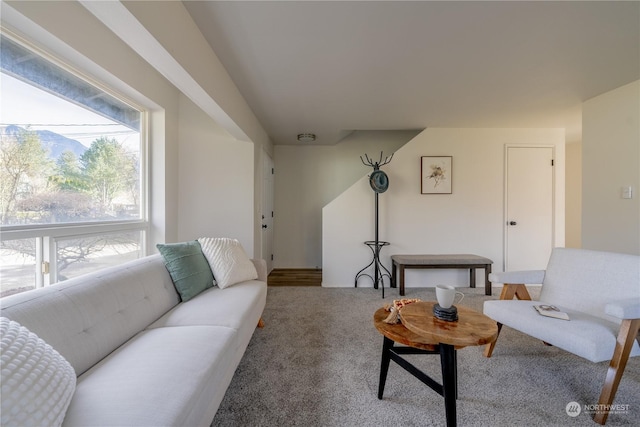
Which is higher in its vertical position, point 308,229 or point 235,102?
point 235,102

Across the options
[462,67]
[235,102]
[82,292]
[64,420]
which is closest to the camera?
[64,420]

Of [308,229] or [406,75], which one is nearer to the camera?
[406,75]

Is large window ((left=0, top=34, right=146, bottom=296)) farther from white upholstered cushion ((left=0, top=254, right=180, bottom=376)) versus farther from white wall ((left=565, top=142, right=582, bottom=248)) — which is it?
white wall ((left=565, top=142, right=582, bottom=248))

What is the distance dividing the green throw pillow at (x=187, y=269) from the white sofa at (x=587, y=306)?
2.19 meters

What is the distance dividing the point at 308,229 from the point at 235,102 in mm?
2802

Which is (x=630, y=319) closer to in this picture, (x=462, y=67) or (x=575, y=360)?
(x=575, y=360)

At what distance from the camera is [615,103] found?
258cm

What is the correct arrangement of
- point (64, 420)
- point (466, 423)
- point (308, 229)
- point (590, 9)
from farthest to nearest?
point (308, 229), point (590, 9), point (466, 423), point (64, 420)

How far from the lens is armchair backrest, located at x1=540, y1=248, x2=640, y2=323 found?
1704mm

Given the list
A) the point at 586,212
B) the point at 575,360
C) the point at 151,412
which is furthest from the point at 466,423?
the point at 586,212

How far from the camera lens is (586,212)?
111 inches

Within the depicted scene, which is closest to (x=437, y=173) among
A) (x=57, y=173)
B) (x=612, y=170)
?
(x=612, y=170)

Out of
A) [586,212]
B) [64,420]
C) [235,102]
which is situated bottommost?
[64,420]

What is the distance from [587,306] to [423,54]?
2224mm
